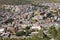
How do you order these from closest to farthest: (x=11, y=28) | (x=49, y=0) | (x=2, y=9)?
(x=11, y=28)
(x=2, y=9)
(x=49, y=0)

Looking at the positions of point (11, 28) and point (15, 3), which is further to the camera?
point (15, 3)

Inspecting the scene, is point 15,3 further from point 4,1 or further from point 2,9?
point 2,9

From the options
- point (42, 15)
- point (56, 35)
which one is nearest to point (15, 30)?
point (56, 35)

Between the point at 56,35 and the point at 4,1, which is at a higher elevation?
the point at 56,35

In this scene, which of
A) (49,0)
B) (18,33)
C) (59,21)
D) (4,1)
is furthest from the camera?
(49,0)

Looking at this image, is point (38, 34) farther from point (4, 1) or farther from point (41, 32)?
point (4, 1)

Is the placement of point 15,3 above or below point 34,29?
below

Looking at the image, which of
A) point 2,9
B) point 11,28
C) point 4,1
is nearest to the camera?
point 11,28

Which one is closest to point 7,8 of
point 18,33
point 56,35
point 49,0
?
point 49,0

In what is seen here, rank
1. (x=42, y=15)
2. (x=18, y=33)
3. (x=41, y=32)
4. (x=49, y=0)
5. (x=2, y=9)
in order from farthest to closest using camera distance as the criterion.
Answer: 1. (x=49, y=0)
2. (x=2, y=9)
3. (x=42, y=15)
4. (x=18, y=33)
5. (x=41, y=32)
